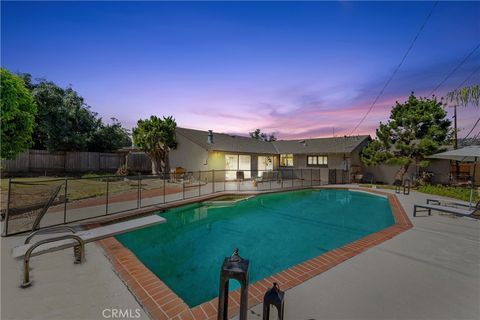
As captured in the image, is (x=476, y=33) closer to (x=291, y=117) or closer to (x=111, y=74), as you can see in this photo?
(x=291, y=117)

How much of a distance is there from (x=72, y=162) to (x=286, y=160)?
69.5ft

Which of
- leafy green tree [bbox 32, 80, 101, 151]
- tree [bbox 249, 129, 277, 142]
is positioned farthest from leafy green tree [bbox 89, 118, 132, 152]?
tree [bbox 249, 129, 277, 142]

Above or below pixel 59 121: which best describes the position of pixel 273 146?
below

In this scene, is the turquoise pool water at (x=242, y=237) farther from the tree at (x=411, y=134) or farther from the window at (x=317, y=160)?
the window at (x=317, y=160)

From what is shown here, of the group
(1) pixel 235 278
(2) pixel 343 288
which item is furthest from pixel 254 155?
(1) pixel 235 278

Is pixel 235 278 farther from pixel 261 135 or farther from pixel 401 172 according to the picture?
pixel 261 135

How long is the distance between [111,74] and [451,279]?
544 inches

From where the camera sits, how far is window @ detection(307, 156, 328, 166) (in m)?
21.1

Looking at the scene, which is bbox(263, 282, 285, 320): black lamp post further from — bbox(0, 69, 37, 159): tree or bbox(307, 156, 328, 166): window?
bbox(307, 156, 328, 166): window

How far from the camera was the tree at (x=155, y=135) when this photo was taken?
718 inches

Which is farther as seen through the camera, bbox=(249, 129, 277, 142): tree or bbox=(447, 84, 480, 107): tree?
bbox=(249, 129, 277, 142): tree

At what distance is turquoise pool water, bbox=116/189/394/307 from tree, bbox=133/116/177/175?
10262 mm

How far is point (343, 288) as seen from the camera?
10.6 feet
